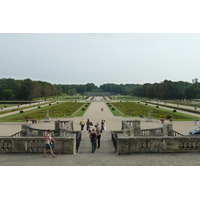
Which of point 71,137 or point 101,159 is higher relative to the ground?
point 71,137

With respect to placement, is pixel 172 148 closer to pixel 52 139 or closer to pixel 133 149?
pixel 133 149

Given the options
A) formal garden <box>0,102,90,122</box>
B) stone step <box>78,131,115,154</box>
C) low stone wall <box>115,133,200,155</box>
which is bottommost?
formal garden <box>0,102,90,122</box>

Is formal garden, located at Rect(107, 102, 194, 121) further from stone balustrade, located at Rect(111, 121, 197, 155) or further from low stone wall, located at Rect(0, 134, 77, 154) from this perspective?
low stone wall, located at Rect(0, 134, 77, 154)

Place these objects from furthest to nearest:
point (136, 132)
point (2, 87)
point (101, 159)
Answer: point (2, 87) < point (136, 132) < point (101, 159)

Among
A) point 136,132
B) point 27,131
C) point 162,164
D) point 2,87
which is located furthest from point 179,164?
point 2,87

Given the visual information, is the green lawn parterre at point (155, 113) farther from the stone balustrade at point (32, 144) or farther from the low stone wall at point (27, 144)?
the low stone wall at point (27, 144)

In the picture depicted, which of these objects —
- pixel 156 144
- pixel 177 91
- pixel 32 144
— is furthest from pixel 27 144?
pixel 177 91

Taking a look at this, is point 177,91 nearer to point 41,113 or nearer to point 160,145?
point 41,113

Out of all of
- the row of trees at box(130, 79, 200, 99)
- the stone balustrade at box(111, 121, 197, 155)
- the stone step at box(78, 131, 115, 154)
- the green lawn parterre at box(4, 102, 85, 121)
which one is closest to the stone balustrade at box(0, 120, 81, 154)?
the stone step at box(78, 131, 115, 154)

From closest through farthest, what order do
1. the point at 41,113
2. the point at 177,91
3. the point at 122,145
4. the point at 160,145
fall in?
the point at 122,145
the point at 160,145
the point at 41,113
the point at 177,91

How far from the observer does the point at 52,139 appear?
33.4 feet

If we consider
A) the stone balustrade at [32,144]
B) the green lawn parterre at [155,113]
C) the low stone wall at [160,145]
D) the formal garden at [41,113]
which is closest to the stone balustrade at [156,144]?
the low stone wall at [160,145]

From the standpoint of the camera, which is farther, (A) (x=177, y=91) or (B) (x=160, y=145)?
(A) (x=177, y=91)

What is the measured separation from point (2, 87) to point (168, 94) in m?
88.0
